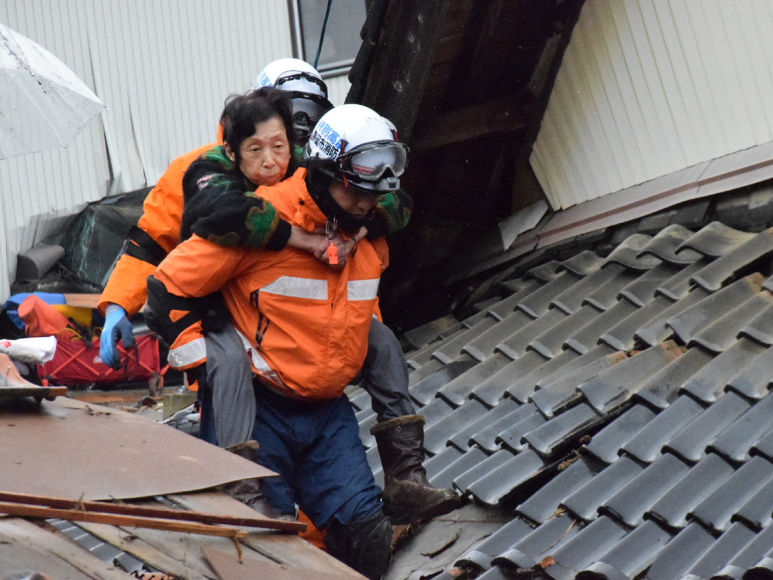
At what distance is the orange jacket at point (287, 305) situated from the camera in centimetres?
331

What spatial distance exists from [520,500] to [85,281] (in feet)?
32.0

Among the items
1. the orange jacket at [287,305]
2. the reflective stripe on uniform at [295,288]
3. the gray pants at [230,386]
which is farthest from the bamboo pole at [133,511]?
the reflective stripe on uniform at [295,288]

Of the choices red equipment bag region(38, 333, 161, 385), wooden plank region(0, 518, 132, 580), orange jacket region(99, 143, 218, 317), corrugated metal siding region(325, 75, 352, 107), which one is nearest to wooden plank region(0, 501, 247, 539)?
wooden plank region(0, 518, 132, 580)

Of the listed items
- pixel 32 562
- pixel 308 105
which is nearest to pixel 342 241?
pixel 308 105

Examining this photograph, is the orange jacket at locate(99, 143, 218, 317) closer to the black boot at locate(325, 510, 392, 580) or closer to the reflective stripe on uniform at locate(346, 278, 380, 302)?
the reflective stripe on uniform at locate(346, 278, 380, 302)

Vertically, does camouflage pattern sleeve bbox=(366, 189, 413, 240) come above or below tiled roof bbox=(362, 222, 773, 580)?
above

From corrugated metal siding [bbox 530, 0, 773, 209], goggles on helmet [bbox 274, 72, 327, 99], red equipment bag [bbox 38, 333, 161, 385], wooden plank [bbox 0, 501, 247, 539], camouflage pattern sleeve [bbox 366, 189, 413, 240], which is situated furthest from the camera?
red equipment bag [bbox 38, 333, 161, 385]

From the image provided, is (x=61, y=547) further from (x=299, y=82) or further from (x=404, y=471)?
(x=299, y=82)

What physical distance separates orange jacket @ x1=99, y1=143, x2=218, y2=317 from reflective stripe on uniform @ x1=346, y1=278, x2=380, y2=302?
3.08ft

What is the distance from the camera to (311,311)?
3.38m

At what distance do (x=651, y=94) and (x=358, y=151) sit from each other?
267 centimetres

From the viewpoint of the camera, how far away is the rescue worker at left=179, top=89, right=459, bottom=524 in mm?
3289

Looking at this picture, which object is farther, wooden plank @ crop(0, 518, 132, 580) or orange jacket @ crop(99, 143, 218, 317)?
orange jacket @ crop(99, 143, 218, 317)

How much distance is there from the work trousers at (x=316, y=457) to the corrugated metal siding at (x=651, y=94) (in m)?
2.73
